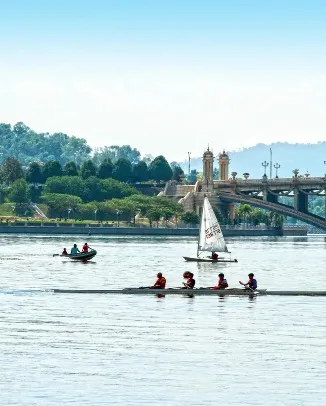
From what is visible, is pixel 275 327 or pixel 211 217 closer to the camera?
pixel 275 327

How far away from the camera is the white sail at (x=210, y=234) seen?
15612cm

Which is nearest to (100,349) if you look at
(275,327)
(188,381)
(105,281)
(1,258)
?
(188,381)

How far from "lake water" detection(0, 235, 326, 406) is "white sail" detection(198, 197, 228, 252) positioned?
46.7 m

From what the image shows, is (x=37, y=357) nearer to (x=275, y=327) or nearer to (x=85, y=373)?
(x=85, y=373)

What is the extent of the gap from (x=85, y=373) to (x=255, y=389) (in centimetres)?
725

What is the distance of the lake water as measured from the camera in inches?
2164

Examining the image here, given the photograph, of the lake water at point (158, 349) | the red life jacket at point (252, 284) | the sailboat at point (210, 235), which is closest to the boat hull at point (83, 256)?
the sailboat at point (210, 235)

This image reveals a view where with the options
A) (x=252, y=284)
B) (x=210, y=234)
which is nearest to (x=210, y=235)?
(x=210, y=234)

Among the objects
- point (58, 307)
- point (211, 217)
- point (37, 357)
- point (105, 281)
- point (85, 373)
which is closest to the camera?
point (85, 373)

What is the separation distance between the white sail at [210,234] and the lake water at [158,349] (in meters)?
46.7

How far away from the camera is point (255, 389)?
55.9m

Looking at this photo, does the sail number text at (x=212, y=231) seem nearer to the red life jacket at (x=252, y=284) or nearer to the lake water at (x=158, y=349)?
the lake water at (x=158, y=349)

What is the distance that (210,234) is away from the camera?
157 meters

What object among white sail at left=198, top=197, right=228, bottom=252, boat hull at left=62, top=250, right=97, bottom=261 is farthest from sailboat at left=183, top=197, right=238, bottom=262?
boat hull at left=62, top=250, right=97, bottom=261
